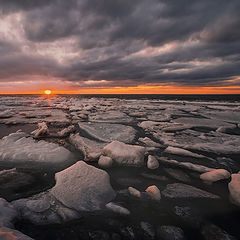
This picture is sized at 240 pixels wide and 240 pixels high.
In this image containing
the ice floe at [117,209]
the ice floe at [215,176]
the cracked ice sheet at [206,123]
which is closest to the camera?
the ice floe at [117,209]

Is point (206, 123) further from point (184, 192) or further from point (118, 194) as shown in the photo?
point (118, 194)

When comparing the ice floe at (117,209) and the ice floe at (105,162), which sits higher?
the ice floe at (105,162)

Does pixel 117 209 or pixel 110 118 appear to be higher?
pixel 110 118

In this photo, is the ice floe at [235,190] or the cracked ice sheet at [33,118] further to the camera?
the cracked ice sheet at [33,118]

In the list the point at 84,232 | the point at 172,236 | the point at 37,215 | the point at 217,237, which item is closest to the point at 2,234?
the point at 37,215

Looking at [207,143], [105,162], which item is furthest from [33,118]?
[207,143]

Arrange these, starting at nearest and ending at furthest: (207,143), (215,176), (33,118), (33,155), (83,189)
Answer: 1. (83,189)
2. (215,176)
3. (33,155)
4. (207,143)
5. (33,118)

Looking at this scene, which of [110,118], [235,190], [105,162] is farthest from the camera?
[110,118]

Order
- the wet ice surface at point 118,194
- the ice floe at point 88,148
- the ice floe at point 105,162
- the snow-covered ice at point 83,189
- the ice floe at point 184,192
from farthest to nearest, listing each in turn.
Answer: the ice floe at point 88,148 → the ice floe at point 105,162 → the ice floe at point 184,192 → the snow-covered ice at point 83,189 → the wet ice surface at point 118,194

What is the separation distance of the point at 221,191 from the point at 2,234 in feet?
8.69

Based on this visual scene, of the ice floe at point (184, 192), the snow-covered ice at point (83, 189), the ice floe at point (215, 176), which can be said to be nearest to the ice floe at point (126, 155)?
the snow-covered ice at point (83, 189)

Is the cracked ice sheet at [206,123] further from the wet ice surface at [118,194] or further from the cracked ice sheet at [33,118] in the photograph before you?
the cracked ice sheet at [33,118]

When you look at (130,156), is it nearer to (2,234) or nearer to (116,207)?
(116,207)

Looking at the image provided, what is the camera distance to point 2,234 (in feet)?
3.69
